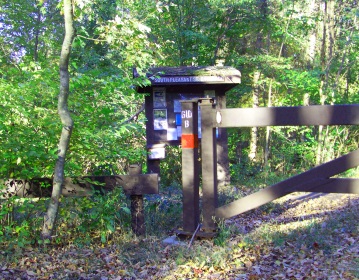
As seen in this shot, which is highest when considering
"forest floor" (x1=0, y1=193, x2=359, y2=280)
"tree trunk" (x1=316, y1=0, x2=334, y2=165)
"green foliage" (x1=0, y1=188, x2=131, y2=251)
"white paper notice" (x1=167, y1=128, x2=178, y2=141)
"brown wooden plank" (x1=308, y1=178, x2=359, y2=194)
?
"tree trunk" (x1=316, y1=0, x2=334, y2=165)

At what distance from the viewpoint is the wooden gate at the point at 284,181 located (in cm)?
518

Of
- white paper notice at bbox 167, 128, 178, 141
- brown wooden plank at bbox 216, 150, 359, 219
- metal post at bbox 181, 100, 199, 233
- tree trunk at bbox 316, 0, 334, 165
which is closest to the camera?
brown wooden plank at bbox 216, 150, 359, 219

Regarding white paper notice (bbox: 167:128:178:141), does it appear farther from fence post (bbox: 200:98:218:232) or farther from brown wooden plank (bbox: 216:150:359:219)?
brown wooden plank (bbox: 216:150:359:219)

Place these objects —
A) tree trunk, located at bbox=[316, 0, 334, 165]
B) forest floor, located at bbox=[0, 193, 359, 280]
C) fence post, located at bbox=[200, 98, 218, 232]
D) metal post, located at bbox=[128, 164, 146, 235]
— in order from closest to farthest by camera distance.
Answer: forest floor, located at bbox=[0, 193, 359, 280] → fence post, located at bbox=[200, 98, 218, 232] → metal post, located at bbox=[128, 164, 146, 235] → tree trunk, located at bbox=[316, 0, 334, 165]

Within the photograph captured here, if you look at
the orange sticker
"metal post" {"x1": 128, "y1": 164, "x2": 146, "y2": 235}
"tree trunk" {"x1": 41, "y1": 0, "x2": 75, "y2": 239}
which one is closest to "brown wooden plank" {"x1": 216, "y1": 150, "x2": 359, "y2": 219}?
the orange sticker

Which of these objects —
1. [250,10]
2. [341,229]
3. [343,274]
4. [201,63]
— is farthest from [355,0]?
[343,274]

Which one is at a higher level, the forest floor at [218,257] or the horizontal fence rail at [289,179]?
the horizontal fence rail at [289,179]

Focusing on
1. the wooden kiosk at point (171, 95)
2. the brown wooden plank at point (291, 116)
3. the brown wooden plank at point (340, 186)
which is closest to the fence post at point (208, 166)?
the brown wooden plank at point (291, 116)

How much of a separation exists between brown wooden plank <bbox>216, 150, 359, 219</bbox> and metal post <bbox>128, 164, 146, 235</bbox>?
135cm

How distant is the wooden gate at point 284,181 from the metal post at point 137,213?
3.00ft

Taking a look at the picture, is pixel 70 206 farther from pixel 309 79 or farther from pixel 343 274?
pixel 309 79

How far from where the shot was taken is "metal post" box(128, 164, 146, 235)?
20.2 feet

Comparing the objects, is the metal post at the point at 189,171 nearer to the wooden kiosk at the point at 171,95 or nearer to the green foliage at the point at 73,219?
the green foliage at the point at 73,219

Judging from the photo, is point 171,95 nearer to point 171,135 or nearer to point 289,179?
point 171,135
